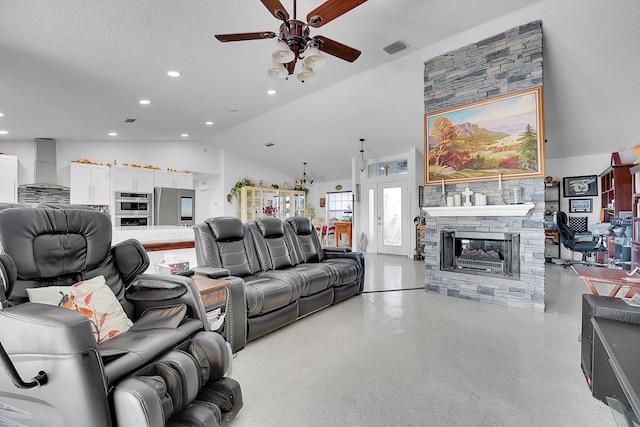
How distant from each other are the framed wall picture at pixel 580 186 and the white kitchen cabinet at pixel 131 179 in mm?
9238

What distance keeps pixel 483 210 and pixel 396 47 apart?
7.80 ft

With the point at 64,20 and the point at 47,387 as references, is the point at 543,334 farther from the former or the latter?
the point at 64,20

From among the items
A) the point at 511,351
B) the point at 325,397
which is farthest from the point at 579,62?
the point at 325,397

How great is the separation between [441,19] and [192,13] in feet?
8.57

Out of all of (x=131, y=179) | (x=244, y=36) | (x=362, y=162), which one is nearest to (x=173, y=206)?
(x=131, y=179)

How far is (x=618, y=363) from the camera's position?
1.09m

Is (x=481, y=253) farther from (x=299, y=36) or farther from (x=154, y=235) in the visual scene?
(x=154, y=235)

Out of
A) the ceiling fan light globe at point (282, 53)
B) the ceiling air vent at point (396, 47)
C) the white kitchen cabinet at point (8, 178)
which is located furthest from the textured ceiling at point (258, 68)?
the ceiling fan light globe at point (282, 53)

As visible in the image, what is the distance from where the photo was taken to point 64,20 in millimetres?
2609

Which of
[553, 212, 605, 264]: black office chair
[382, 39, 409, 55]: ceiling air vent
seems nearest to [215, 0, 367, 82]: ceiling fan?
[382, 39, 409, 55]: ceiling air vent

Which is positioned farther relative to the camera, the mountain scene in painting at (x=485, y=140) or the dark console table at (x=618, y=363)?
the mountain scene in painting at (x=485, y=140)

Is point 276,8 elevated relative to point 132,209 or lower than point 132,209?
elevated

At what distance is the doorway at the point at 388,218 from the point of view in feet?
25.5

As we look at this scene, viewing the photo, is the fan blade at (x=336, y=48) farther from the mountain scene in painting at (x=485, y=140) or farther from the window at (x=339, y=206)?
the window at (x=339, y=206)
